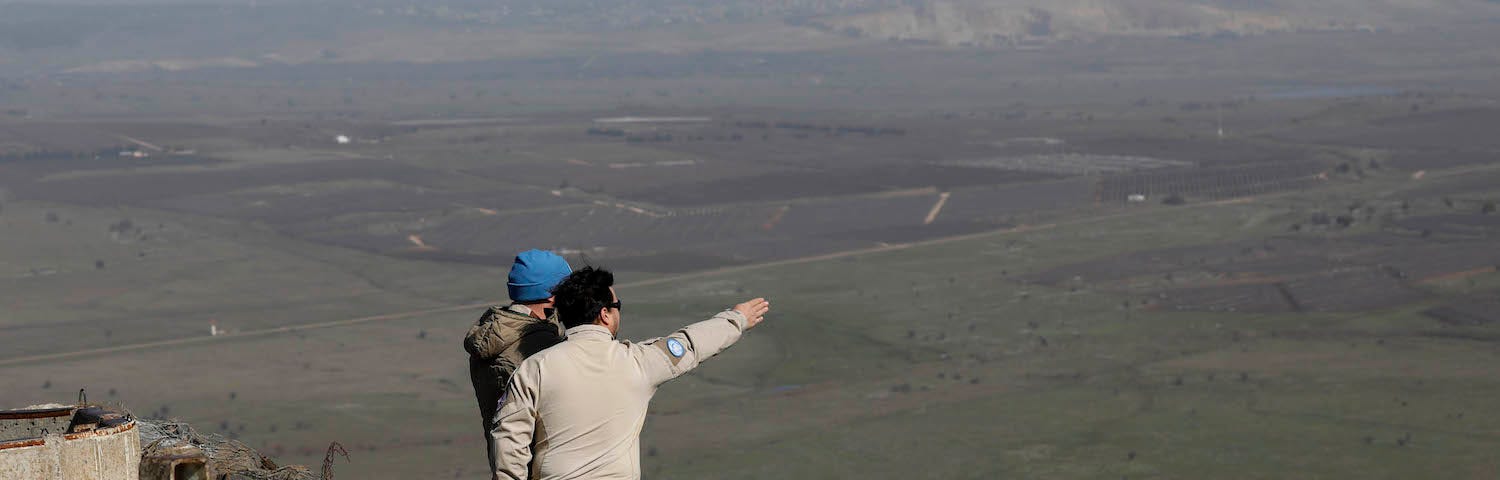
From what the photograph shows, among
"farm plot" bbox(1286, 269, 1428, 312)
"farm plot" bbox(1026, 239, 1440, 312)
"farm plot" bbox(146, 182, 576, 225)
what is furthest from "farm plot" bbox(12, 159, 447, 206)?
"farm plot" bbox(1286, 269, 1428, 312)

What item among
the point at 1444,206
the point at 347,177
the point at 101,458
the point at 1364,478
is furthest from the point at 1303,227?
the point at 101,458

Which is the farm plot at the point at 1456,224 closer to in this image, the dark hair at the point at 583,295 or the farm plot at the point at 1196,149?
the farm plot at the point at 1196,149

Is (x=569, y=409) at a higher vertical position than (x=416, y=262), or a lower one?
higher

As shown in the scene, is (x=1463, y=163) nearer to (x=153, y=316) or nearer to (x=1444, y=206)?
(x=1444, y=206)

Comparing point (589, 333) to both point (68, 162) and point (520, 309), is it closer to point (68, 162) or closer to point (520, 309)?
point (520, 309)

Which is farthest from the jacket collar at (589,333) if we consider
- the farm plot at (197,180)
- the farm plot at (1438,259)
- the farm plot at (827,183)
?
the farm plot at (197,180)

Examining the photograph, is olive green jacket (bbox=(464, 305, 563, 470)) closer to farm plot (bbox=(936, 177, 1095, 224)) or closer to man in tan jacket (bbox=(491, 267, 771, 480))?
man in tan jacket (bbox=(491, 267, 771, 480))
